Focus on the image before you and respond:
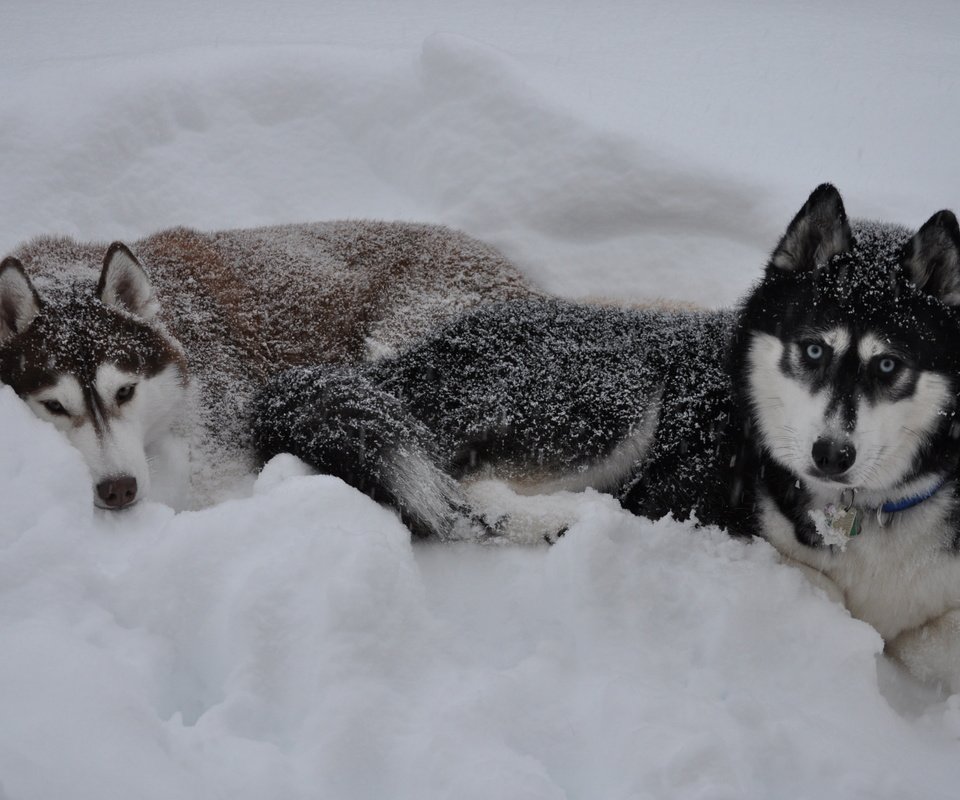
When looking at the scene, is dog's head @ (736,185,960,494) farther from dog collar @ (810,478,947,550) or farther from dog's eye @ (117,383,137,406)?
dog's eye @ (117,383,137,406)

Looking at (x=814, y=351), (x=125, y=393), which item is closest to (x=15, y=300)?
(x=125, y=393)

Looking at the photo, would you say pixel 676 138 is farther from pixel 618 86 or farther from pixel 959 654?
pixel 959 654

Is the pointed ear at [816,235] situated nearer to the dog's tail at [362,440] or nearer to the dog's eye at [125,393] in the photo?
the dog's tail at [362,440]

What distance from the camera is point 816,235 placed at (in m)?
2.41

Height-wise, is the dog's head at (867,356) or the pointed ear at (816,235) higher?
the pointed ear at (816,235)

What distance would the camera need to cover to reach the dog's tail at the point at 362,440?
Answer: 253 centimetres

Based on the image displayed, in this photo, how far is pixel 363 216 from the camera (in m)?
4.88

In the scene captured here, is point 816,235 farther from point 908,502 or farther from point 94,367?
point 94,367

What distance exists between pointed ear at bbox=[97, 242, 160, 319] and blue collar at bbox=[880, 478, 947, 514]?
2.80 meters

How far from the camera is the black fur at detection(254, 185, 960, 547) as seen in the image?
2273 mm

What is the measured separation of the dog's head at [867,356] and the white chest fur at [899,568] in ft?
0.44

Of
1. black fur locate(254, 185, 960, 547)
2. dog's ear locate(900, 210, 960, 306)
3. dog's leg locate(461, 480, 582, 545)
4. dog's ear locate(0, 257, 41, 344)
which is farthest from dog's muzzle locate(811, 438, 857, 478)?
dog's ear locate(0, 257, 41, 344)

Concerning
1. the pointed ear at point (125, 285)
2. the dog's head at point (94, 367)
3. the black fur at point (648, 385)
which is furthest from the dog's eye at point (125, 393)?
the black fur at point (648, 385)

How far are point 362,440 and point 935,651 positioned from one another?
1.91m
